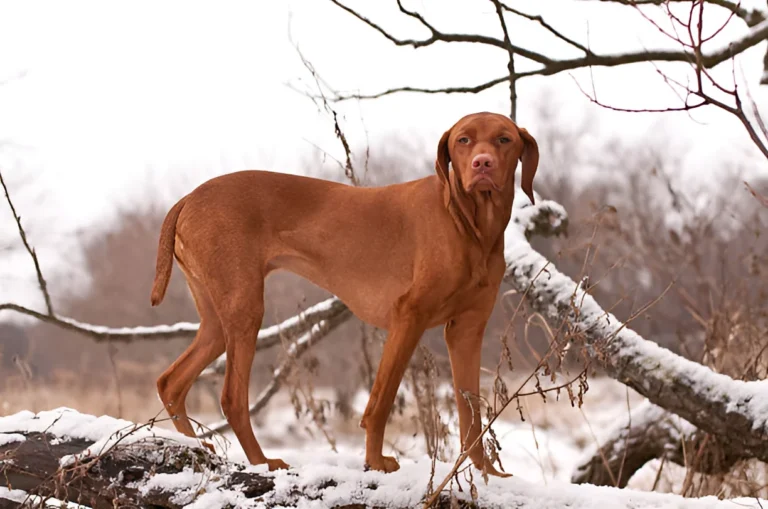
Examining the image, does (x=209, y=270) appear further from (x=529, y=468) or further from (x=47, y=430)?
(x=529, y=468)

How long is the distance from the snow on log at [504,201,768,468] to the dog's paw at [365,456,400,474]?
3.94 feet

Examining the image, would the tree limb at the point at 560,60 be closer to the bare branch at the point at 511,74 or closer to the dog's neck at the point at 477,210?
the bare branch at the point at 511,74

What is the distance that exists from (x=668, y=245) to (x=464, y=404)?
430cm

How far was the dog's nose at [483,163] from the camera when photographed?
7.78 ft

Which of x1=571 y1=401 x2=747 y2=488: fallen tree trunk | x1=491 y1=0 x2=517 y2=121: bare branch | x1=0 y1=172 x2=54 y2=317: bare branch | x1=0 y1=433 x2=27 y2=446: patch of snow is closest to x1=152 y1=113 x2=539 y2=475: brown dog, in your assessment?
x1=0 y1=433 x2=27 y2=446: patch of snow

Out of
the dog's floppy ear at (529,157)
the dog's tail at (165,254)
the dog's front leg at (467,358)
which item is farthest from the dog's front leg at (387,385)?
the dog's tail at (165,254)

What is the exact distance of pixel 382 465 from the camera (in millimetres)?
2539

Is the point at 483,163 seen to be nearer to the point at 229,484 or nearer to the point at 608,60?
the point at 229,484

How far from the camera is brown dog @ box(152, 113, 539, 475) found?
2.53 metres

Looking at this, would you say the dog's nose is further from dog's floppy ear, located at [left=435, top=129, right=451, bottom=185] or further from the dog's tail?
the dog's tail

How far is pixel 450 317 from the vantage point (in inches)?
105

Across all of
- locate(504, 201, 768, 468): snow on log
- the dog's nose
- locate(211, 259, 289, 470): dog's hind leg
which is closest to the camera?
the dog's nose

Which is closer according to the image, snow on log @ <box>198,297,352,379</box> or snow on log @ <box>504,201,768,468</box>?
snow on log @ <box>504,201,768,468</box>

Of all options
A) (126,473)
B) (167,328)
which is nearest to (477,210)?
(126,473)
